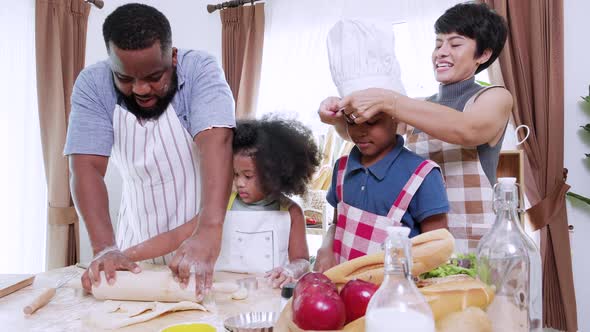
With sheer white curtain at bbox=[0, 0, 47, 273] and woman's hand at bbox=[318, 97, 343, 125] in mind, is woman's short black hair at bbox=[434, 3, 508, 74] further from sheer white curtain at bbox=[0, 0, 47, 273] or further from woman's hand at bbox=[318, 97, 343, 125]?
sheer white curtain at bbox=[0, 0, 47, 273]

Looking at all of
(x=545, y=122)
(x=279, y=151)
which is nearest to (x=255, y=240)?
(x=279, y=151)

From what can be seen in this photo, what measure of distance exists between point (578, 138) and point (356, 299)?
277 cm

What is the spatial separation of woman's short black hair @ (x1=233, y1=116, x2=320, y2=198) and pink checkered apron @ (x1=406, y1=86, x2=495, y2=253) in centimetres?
59

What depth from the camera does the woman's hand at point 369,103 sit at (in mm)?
1107

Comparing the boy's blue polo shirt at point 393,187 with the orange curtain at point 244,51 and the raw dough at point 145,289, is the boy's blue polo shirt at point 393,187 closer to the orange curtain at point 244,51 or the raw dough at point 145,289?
the raw dough at point 145,289

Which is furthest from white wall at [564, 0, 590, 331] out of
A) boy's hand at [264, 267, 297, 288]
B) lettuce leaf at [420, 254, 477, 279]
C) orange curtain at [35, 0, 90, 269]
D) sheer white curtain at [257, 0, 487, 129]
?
orange curtain at [35, 0, 90, 269]

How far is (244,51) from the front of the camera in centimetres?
385

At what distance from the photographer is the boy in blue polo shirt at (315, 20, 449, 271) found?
1.17 m

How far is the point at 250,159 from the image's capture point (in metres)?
1.73

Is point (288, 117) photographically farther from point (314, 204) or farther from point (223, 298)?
point (314, 204)

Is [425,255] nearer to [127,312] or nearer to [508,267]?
[508,267]

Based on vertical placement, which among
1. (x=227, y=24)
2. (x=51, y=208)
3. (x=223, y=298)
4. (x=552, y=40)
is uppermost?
(x=227, y=24)

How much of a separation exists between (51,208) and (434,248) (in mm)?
3342

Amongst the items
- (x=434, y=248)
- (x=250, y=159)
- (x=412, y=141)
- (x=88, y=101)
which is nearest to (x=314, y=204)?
(x=250, y=159)
